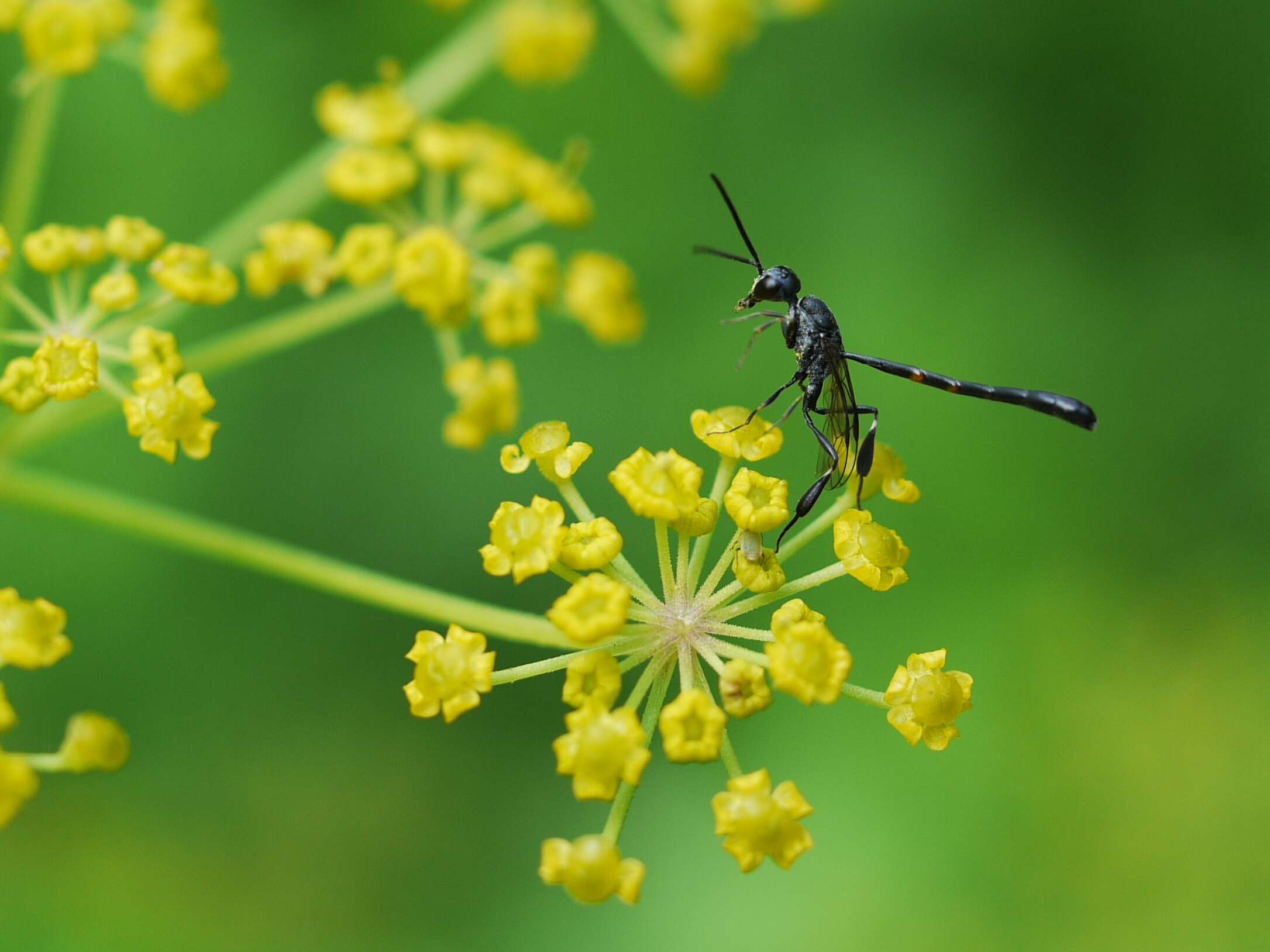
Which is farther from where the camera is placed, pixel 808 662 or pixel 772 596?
pixel 772 596

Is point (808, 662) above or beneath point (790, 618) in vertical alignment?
beneath

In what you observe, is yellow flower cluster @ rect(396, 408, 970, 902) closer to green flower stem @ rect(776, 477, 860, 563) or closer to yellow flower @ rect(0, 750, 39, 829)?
green flower stem @ rect(776, 477, 860, 563)

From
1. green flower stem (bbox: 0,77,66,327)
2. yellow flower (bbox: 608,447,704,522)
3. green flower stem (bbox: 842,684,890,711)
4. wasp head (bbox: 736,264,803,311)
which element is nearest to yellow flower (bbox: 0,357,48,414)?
green flower stem (bbox: 0,77,66,327)

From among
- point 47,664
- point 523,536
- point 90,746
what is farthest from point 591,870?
point 47,664

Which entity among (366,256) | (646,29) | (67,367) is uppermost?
(646,29)

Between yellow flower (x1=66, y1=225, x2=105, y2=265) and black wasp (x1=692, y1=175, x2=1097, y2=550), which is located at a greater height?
yellow flower (x1=66, y1=225, x2=105, y2=265)

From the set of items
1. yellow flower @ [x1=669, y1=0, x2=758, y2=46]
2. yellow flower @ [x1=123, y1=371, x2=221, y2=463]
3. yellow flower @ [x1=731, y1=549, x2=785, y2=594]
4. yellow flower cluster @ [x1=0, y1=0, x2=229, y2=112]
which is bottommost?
yellow flower @ [x1=731, y1=549, x2=785, y2=594]

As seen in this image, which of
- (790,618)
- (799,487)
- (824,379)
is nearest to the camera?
(790,618)

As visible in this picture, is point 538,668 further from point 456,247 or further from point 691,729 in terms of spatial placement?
point 456,247
